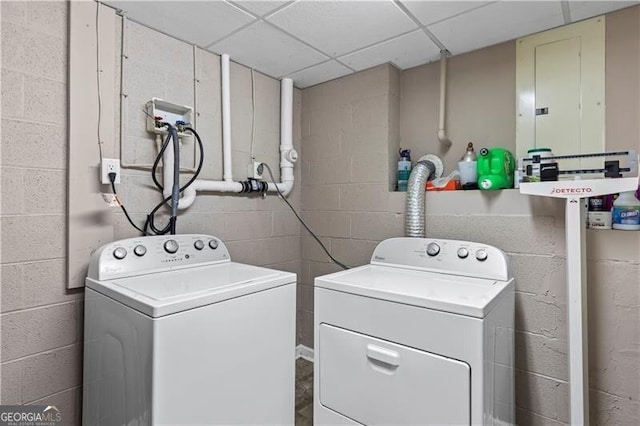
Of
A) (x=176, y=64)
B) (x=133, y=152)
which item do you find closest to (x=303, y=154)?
(x=176, y=64)

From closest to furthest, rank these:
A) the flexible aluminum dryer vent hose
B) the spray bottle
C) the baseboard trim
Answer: the flexible aluminum dryer vent hose, the spray bottle, the baseboard trim

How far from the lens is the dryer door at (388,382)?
45.8 inches

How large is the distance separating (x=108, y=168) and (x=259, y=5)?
40.0 inches

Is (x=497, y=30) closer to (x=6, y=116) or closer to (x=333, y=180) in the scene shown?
(x=333, y=180)

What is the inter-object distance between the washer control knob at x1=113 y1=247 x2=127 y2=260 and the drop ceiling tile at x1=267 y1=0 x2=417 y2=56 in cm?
128

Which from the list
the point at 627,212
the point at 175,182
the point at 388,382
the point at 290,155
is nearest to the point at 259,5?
the point at 175,182

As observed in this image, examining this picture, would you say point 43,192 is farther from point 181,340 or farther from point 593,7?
point 593,7

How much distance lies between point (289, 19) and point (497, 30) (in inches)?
42.1

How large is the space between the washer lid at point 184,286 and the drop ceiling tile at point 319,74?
1.41 m

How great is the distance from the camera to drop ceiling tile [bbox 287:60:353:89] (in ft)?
7.34

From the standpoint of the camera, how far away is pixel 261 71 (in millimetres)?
2320

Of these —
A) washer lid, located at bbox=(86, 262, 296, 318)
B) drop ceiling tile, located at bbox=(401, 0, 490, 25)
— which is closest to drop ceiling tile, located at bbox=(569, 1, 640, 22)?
drop ceiling tile, located at bbox=(401, 0, 490, 25)

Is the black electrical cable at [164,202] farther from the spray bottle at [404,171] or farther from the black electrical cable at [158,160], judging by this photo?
the spray bottle at [404,171]

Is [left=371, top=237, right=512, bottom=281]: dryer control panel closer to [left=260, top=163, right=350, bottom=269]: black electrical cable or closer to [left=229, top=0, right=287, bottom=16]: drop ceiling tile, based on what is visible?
[left=260, top=163, right=350, bottom=269]: black electrical cable
